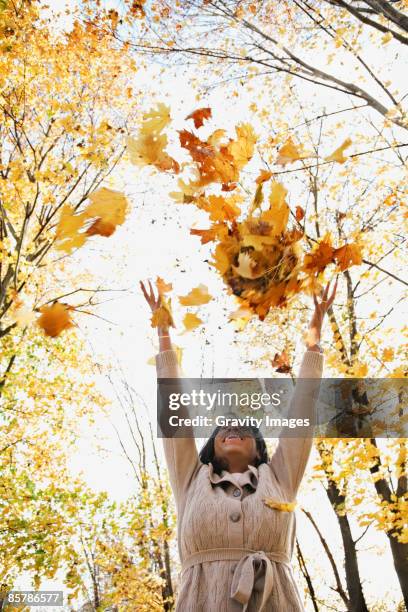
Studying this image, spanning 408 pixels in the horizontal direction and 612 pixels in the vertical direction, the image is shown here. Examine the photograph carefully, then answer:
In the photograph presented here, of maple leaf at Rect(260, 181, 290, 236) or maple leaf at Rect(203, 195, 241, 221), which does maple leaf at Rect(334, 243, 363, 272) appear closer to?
maple leaf at Rect(260, 181, 290, 236)

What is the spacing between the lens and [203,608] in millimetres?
1750

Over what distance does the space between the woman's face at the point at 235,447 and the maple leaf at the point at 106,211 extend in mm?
1209

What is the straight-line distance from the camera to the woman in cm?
175

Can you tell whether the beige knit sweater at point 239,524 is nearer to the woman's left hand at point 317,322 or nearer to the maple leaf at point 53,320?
the woman's left hand at point 317,322

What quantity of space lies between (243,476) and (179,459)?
11.6 inches

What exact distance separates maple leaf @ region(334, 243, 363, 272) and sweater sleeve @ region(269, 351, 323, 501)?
1.84 ft

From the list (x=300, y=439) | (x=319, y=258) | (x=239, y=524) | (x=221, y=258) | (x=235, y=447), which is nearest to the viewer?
(x=221, y=258)

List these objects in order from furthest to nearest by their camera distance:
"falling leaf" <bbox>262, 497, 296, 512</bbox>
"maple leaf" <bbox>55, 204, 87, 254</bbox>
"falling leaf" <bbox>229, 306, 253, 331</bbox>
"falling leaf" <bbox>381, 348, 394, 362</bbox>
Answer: "falling leaf" <bbox>381, 348, 394, 362</bbox>
"falling leaf" <bbox>262, 497, 296, 512</bbox>
"falling leaf" <bbox>229, 306, 253, 331</bbox>
"maple leaf" <bbox>55, 204, 87, 254</bbox>

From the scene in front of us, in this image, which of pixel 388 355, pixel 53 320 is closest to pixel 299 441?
pixel 53 320

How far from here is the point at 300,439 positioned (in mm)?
2061

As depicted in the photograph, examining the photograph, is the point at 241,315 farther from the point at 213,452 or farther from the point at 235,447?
the point at 213,452

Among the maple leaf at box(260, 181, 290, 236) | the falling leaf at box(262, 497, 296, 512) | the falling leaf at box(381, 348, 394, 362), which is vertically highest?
the falling leaf at box(381, 348, 394, 362)

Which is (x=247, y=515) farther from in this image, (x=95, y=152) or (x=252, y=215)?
(x=95, y=152)

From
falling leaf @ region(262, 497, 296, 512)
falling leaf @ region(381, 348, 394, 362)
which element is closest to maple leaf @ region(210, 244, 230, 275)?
falling leaf @ region(262, 497, 296, 512)
